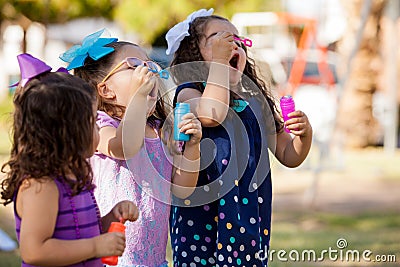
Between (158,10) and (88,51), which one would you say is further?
(158,10)

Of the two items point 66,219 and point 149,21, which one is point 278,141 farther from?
point 149,21

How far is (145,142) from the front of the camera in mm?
2688

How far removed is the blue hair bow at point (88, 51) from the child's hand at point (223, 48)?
0.35 meters

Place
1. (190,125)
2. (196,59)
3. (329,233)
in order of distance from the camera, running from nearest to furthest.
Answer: (190,125) → (196,59) → (329,233)

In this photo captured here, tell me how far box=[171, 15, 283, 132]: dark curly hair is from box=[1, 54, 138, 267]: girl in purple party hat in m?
0.76

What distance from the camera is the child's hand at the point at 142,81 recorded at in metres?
2.54

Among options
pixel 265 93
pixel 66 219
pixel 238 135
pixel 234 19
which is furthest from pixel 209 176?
pixel 234 19

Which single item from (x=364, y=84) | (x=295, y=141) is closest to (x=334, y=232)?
(x=295, y=141)

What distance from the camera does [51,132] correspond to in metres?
2.11

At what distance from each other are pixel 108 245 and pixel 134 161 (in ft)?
1.87

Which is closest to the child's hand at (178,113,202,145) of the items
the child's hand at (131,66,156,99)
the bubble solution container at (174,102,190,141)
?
the bubble solution container at (174,102,190,141)

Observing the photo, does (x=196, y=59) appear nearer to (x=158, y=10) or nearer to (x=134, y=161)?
(x=134, y=161)

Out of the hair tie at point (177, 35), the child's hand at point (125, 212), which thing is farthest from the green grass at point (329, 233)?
the child's hand at point (125, 212)

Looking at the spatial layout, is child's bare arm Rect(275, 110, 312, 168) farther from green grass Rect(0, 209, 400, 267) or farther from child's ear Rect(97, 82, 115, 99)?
green grass Rect(0, 209, 400, 267)
